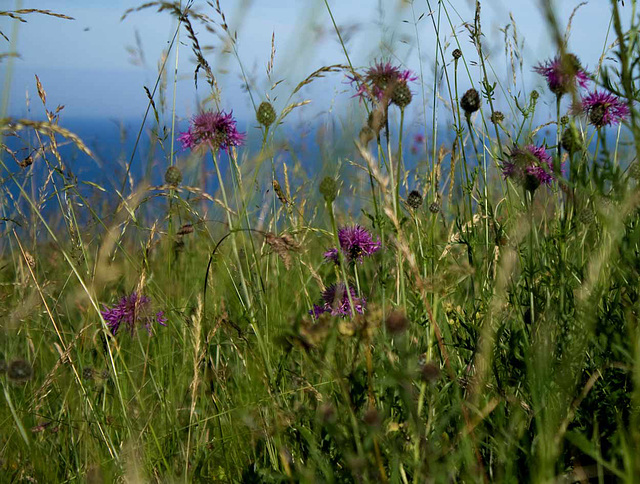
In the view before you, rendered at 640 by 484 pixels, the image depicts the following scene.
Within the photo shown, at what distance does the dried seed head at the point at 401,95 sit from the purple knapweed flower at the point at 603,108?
586 millimetres

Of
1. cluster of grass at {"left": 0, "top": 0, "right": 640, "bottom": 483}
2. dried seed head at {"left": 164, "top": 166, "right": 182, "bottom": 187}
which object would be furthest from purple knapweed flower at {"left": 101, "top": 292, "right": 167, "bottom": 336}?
dried seed head at {"left": 164, "top": 166, "right": 182, "bottom": 187}

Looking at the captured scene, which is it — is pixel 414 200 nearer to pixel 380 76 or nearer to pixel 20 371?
pixel 380 76

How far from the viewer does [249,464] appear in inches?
54.4

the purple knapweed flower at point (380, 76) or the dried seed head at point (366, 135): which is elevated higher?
the purple knapweed flower at point (380, 76)

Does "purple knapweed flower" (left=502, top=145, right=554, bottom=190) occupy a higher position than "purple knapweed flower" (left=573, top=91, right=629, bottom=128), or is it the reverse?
"purple knapweed flower" (left=573, top=91, right=629, bottom=128)

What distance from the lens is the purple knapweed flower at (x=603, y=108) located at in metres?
1.93

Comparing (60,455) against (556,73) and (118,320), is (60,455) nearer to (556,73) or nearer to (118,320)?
(118,320)

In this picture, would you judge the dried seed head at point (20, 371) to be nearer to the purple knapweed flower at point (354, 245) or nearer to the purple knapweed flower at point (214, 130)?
the purple knapweed flower at point (214, 130)

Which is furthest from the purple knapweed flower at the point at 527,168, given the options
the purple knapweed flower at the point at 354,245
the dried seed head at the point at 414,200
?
the purple knapweed flower at the point at 354,245

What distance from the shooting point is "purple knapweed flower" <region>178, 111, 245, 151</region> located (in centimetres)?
188

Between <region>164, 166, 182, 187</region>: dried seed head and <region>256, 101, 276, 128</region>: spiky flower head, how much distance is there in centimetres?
26

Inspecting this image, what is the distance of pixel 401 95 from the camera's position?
1.71m

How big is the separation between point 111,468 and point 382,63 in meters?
1.26

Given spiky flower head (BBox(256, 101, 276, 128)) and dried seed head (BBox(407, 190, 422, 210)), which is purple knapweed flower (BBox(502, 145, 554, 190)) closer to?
dried seed head (BBox(407, 190, 422, 210))
